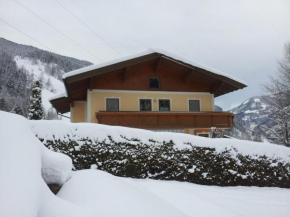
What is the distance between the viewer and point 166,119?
15.2 m

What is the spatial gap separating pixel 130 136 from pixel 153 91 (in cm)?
1041

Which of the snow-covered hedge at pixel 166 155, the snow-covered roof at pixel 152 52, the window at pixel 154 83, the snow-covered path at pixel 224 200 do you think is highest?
the snow-covered roof at pixel 152 52

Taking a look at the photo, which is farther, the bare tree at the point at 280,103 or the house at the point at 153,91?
the bare tree at the point at 280,103

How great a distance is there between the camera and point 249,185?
25.0 feet

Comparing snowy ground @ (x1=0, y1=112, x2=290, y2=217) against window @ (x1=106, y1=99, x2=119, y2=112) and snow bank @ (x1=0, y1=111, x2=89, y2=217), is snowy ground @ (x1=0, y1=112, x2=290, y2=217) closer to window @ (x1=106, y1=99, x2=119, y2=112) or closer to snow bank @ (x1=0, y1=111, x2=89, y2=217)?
snow bank @ (x1=0, y1=111, x2=89, y2=217)

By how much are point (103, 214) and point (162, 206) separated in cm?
100

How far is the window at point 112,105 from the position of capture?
16.1 metres

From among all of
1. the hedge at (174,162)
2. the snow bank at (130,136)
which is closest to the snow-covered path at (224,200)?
the hedge at (174,162)

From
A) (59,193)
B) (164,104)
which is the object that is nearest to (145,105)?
(164,104)

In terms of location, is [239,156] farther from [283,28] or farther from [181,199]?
[283,28]

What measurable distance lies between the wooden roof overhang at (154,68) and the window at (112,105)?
5.57ft

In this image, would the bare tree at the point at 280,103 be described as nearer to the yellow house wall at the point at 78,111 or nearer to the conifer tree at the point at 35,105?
the yellow house wall at the point at 78,111

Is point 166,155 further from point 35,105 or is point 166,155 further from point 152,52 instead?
point 35,105

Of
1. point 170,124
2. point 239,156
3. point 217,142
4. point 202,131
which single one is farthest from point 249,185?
point 202,131
